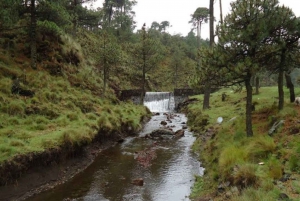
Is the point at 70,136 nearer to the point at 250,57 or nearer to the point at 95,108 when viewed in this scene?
the point at 95,108

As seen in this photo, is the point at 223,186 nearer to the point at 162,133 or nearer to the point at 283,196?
the point at 283,196

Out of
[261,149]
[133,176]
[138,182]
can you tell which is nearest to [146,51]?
[133,176]

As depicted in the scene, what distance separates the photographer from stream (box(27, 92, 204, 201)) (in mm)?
12281

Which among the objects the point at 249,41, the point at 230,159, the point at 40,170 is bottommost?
the point at 40,170

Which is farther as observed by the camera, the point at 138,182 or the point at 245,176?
the point at 138,182

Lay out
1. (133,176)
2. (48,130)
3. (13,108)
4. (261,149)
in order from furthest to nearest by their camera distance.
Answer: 1. (13,108)
2. (48,130)
3. (133,176)
4. (261,149)

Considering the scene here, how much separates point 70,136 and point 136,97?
32439 mm

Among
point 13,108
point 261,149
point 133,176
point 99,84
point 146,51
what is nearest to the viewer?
point 261,149

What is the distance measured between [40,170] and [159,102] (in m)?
36.5

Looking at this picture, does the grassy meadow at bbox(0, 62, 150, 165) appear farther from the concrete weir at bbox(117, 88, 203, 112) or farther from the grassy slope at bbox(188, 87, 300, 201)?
the concrete weir at bbox(117, 88, 203, 112)

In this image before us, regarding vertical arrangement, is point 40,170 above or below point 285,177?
below

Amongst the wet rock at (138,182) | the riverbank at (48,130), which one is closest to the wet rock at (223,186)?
the wet rock at (138,182)

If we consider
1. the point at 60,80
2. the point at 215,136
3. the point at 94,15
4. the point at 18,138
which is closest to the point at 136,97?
the point at 94,15

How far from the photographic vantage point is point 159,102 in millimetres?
49188
